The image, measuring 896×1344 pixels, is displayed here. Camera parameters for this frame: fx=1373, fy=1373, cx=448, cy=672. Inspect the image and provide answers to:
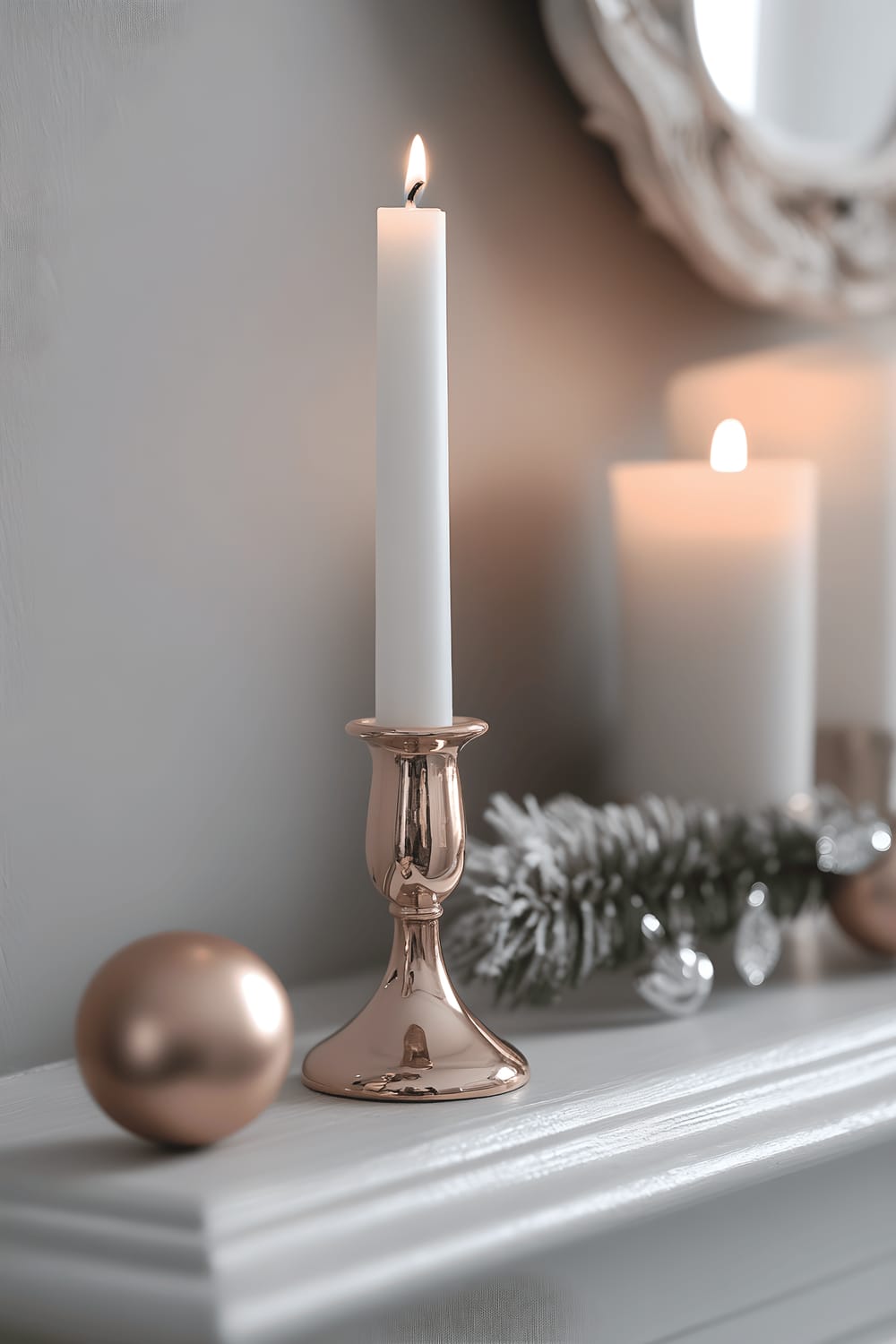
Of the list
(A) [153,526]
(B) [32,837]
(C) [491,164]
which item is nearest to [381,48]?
(C) [491,164]

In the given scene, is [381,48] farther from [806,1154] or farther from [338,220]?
[806,1154]

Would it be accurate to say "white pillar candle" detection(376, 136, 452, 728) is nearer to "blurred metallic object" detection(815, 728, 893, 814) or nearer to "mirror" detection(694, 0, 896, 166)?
"mirror" detection(694, 0, 896, 166)

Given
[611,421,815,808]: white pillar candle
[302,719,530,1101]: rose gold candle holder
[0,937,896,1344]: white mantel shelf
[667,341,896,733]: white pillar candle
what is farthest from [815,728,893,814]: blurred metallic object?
[302,719,530,1101]: rose gold candle holder

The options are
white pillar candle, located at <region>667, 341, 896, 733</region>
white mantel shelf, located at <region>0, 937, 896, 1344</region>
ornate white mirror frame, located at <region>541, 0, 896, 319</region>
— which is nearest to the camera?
white mantel shelf, located at <region>0, 937, 896, 1344</region>

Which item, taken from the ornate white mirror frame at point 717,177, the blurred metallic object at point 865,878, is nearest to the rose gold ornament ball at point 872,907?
the blurred metallic object at point 865,878

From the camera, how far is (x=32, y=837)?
438mm

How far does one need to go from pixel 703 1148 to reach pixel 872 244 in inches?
17.0

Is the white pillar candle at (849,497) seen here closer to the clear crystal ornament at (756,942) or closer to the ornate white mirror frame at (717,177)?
the ornate white mirror frame at (717,177)

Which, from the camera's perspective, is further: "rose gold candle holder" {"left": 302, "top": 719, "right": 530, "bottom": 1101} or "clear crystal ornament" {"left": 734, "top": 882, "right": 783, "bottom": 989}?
"clear crystal ornament" {"left": 734, "top": 882, "right": 783, "bottom": 989}

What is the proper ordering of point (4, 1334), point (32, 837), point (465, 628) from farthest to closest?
point (465, 628) → point (32, 837) → point (4, 1334)

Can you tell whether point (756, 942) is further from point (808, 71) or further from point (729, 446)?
point (808, 71)

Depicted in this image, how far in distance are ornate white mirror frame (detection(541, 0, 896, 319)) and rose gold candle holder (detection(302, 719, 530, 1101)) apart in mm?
292

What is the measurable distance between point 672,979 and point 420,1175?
6.4 inches

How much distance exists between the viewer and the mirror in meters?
0.57
